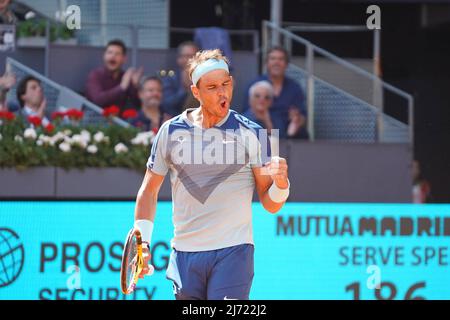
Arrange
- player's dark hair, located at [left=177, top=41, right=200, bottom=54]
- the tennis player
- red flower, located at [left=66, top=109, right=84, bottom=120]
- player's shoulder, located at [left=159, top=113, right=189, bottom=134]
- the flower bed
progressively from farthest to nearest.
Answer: player's dark hair, located at [left=177, top=41, right=200, bottom=54] < red flower, located at [left=66, top=109, right=84, bottom=120] < the flower bed < player's shoulder, located at [left=159, top=113, right=189, bottom=134] < the tennis player

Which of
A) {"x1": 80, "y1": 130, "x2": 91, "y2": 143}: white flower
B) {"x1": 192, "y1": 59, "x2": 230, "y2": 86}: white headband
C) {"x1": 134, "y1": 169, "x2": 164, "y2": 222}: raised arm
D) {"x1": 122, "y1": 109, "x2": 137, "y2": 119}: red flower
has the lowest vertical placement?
{"x1": 134, "y1": 169, "x2": 164, "y2": 222}: raised arm

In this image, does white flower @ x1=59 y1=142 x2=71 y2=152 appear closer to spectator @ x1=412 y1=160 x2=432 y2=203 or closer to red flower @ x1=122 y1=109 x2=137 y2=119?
red flower @ x1=122 y1=109 x2=137 y2=119

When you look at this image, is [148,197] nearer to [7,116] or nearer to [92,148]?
[92,148]

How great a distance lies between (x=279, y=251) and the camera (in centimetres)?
802

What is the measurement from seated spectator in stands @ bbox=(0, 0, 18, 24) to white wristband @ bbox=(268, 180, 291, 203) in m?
6.03

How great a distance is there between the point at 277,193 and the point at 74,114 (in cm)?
474

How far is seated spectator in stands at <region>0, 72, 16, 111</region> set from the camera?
9445mm

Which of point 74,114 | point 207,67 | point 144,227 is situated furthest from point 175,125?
point 74,114

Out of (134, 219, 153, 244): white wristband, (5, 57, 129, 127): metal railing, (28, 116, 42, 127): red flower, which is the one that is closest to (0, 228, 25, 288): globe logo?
(28, 116, 42, 127): red flower
